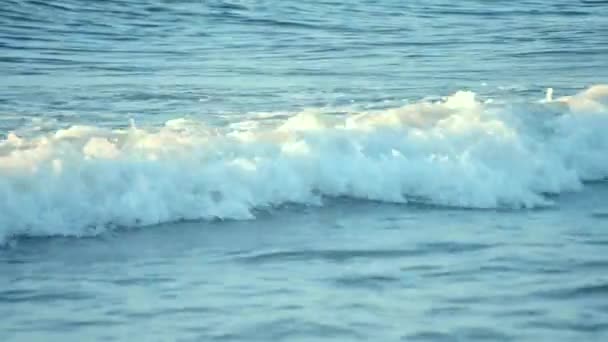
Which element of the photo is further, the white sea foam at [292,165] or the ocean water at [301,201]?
the white sea foam at [292,165]

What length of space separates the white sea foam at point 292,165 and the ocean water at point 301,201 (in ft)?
0.05

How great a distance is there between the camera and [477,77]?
41.5ft

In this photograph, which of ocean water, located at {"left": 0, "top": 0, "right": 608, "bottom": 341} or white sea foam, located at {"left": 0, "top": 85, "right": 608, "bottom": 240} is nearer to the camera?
ocean water, located at {"left": 0, "top": 0, "right": 608, "bottom": 341}

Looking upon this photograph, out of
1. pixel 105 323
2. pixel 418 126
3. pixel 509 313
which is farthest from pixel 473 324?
pixel 418 126

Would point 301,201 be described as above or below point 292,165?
below

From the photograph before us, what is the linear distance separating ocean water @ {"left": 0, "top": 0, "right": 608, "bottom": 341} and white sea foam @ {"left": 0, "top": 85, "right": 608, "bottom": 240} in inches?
0.6

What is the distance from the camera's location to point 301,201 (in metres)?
8.17

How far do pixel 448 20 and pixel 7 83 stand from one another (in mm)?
8176

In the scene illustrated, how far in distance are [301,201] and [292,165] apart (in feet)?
1.01

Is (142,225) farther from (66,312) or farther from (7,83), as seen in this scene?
(7,83)

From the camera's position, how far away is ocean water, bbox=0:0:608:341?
5.94 meters

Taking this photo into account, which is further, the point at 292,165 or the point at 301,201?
the point at 292,165

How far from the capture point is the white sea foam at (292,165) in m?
7.61

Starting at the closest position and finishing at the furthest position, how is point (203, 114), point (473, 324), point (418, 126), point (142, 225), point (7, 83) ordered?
point (473, 324) → point (142, 225) → point (418, 126) → point (203, 114) → point (7, 83)
